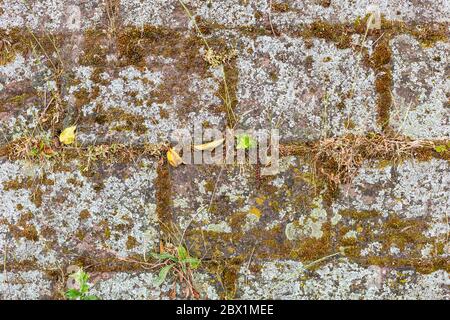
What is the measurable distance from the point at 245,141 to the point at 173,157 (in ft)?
1.34

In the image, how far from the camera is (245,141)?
2.85 m

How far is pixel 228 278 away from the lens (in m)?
2.88

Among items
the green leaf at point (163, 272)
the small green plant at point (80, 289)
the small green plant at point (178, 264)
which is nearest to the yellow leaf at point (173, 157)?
the small green plant at point (178, 264)

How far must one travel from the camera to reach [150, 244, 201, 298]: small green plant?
2867mm

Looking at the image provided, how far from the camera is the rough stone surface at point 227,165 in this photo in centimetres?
285

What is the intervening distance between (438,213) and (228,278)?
3.95ft

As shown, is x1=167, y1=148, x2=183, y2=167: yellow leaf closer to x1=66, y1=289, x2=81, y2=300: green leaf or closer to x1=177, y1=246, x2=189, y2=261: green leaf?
x1=177, y1=246, x2=189, y2=261: green leaf

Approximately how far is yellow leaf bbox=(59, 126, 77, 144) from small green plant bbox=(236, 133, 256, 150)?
0.92 m

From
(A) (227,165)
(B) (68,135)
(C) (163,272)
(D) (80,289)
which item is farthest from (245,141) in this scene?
(D) (80,289)

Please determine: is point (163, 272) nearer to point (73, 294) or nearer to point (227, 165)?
point (73, 294)

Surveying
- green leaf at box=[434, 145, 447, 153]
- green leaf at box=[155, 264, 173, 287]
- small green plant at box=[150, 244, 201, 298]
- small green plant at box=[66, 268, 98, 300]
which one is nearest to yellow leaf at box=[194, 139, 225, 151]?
small green plant at box=[150, 244, 201, 298]

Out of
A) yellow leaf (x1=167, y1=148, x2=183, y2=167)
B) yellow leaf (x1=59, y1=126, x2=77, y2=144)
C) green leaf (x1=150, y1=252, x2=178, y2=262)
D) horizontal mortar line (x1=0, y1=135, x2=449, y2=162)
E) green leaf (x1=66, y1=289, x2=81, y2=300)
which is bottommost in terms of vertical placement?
green leaf (x1=66, y1=289, x2=81, y2=300)
